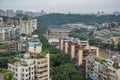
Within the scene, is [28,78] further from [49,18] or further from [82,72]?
[49,18]

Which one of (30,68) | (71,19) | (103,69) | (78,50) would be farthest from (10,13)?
(30,68)

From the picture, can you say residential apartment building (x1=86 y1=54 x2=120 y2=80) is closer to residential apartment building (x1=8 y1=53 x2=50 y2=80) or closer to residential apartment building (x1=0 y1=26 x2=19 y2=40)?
residential apartment building (x1=8 y1=53 x2=50 y2=80)

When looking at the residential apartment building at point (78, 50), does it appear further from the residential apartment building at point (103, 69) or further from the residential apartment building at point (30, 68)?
the residential apartment building at point (30, 68)

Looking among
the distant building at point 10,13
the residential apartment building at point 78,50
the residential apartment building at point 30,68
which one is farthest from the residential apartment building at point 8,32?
the distant building at point 10,13

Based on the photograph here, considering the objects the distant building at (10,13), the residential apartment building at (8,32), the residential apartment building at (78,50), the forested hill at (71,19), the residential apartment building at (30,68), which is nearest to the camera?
the residential apartment building at (30,68)

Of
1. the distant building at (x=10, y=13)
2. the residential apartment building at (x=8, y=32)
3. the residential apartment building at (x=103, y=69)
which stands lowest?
the residential apartment building at (x=103, y=69)

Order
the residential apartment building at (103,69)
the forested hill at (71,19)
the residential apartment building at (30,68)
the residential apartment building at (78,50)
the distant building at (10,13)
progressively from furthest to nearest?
the distant building at (10,13), the forested hill at (71,19), the residential apartment building at (78,50), the residential apartment building at (103,69), the residential apartment building at (30,68)

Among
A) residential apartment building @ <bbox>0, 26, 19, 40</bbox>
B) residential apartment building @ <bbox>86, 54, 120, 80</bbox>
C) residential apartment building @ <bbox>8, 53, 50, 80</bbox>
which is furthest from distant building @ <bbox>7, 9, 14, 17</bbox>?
residential apartment building @ <bbox>8, 53, 50, 80</bbox>
